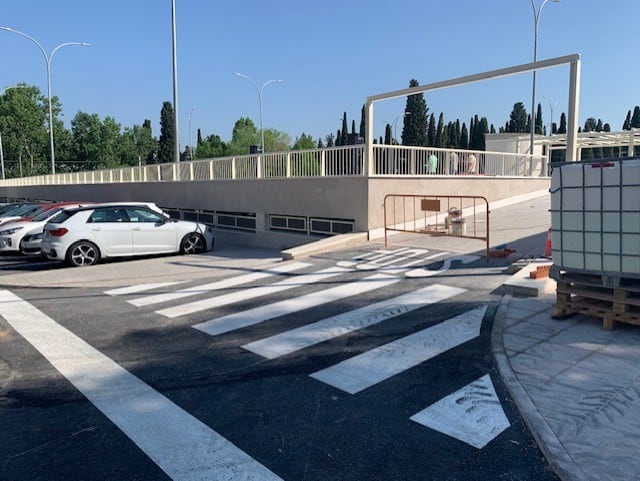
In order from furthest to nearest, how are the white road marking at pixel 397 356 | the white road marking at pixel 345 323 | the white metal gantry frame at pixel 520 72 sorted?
the white metal gantry frame at pixel 520 72, the white road marking at pixel 345 323, the white road marking at pixel 397 356

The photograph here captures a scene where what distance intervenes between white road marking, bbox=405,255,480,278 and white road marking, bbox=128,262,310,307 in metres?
2.60

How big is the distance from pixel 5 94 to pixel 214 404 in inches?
3689

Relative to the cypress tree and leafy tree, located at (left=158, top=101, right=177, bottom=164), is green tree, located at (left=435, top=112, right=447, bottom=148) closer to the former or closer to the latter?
the cypress tree

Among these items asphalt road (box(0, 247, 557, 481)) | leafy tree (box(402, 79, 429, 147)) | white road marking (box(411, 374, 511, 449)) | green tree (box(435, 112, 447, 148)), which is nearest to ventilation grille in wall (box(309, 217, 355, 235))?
asphalt road (box(0, 247, 557, 481))

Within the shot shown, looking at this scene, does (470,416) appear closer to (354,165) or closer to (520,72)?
(520,72)

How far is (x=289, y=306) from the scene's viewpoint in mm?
7566

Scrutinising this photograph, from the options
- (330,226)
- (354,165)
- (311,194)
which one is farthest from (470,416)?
(311,194)

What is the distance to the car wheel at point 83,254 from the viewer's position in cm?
1262

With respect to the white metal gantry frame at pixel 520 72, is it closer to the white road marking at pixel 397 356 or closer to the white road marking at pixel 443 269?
the white road marking at pixel 443 269

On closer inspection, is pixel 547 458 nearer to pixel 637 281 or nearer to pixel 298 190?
pixel 637 281

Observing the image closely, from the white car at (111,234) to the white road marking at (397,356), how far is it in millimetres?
9519

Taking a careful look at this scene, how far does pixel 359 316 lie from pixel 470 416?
298 cm

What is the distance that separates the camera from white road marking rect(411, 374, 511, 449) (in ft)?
12.0

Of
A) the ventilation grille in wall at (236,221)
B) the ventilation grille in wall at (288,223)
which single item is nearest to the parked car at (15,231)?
the ventilation grille in wall at (236,221)
